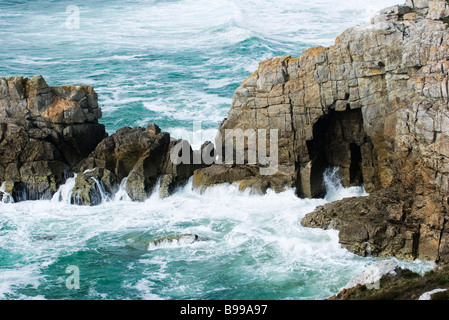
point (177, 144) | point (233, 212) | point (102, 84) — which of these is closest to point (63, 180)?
point (177, 144)

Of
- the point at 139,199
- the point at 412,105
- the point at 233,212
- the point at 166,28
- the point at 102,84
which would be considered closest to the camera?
the point at 412,105

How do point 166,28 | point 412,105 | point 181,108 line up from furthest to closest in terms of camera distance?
point 166,28
point 181,108
point 412,105

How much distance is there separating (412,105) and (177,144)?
17.0 meters

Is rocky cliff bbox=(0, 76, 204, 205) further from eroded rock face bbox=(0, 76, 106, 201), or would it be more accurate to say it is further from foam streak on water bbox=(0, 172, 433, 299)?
foam streak on water bbox=(0, 172, 433, 299)

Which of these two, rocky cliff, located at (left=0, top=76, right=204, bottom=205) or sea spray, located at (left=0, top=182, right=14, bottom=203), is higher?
rocky cliff, located at (left=0, top=76, right=204, bottom=205)

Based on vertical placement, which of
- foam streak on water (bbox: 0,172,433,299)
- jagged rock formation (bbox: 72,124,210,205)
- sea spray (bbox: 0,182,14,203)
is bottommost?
foam streak on water (bbox: 0,172,433,299)

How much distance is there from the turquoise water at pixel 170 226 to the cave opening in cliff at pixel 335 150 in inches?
39.5

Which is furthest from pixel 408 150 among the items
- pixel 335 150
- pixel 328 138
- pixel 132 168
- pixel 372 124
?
pixel 132 168

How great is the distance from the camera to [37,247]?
113ft

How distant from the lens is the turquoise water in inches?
1150

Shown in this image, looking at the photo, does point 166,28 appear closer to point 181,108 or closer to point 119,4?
point 119,4

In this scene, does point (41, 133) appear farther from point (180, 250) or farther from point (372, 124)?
point (372, 124)

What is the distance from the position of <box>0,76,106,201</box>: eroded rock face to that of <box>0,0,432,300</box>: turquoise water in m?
1.85

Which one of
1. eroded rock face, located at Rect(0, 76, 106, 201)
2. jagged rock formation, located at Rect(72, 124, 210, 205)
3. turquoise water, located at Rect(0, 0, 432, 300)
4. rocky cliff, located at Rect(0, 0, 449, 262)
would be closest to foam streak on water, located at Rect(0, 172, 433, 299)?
turquoise water, located at Rect(0, 0, 432, 300)
